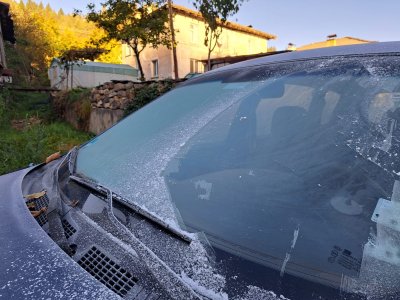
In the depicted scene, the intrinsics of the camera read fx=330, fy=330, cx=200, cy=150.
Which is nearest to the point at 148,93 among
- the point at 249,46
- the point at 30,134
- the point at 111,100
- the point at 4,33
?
the point at 111,100

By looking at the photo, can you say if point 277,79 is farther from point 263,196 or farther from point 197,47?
point 197,47

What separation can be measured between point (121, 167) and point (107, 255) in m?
0.54

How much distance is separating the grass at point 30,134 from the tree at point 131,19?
4.34 metres

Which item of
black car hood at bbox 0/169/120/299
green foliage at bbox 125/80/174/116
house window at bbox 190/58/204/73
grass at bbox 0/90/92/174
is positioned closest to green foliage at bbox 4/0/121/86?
house window at bbox 190/58/204/73

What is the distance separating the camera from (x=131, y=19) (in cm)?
1444

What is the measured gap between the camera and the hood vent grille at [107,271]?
819 mm

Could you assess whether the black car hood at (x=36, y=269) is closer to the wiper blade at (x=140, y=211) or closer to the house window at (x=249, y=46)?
the wiper blade at (x=140, y=211)

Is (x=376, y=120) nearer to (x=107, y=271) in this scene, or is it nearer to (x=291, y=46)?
(x=107, y=271)

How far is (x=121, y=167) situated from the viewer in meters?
1.41

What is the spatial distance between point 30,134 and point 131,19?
10067 millimetres

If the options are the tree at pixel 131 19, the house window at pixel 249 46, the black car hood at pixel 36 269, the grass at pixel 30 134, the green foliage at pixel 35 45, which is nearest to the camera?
the black car hood at pixel 36 269

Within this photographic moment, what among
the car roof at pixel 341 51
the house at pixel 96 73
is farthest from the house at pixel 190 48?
the car roof at pixel 341 51

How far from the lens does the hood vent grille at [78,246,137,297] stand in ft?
2.69

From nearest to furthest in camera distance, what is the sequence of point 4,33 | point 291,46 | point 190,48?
1. point 4,33
2. point 190,48
3. point 291,46
